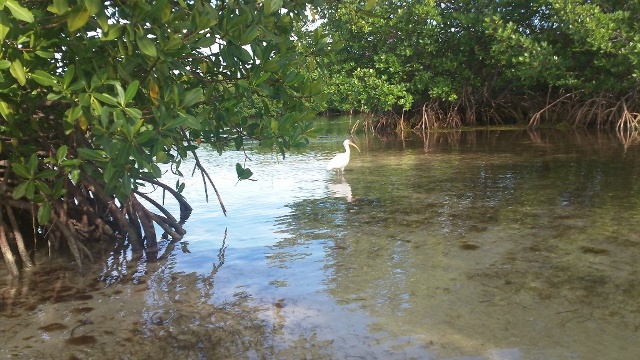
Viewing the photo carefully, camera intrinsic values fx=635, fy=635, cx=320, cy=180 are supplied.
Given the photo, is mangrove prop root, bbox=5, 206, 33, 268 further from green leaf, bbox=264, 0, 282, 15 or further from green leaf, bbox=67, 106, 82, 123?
green leaf, bbox=264, 0, 282, 15

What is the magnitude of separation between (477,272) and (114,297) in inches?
88.9

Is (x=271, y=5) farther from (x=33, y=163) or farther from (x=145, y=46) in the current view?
(x=33, y=163)

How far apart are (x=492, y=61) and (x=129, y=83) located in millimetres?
14938

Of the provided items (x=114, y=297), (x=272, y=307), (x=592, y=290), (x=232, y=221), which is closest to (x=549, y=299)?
(x=592, y=290)

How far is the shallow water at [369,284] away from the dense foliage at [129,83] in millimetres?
683

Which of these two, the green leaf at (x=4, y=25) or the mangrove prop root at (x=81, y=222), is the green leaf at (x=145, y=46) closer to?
the green leaf at (x=4, y=25)

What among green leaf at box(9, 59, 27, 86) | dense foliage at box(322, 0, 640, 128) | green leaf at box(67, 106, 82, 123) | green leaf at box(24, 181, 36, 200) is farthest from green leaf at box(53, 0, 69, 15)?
dense foliage at box(322, 0, 640, 128)

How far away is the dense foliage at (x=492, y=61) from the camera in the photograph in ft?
43.4

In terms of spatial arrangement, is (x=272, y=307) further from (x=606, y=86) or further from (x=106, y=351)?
(x=606, y=86)

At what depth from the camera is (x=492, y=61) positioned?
1686cm

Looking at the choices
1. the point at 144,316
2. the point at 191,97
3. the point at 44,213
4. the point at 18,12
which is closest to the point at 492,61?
the point at 44,213

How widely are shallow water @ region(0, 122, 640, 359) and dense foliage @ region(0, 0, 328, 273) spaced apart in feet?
2.24

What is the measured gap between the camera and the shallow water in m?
3.05

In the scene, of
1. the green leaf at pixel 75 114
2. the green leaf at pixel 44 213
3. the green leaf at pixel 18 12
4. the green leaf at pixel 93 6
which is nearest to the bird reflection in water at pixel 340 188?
the green leaf at pixel 44 213
